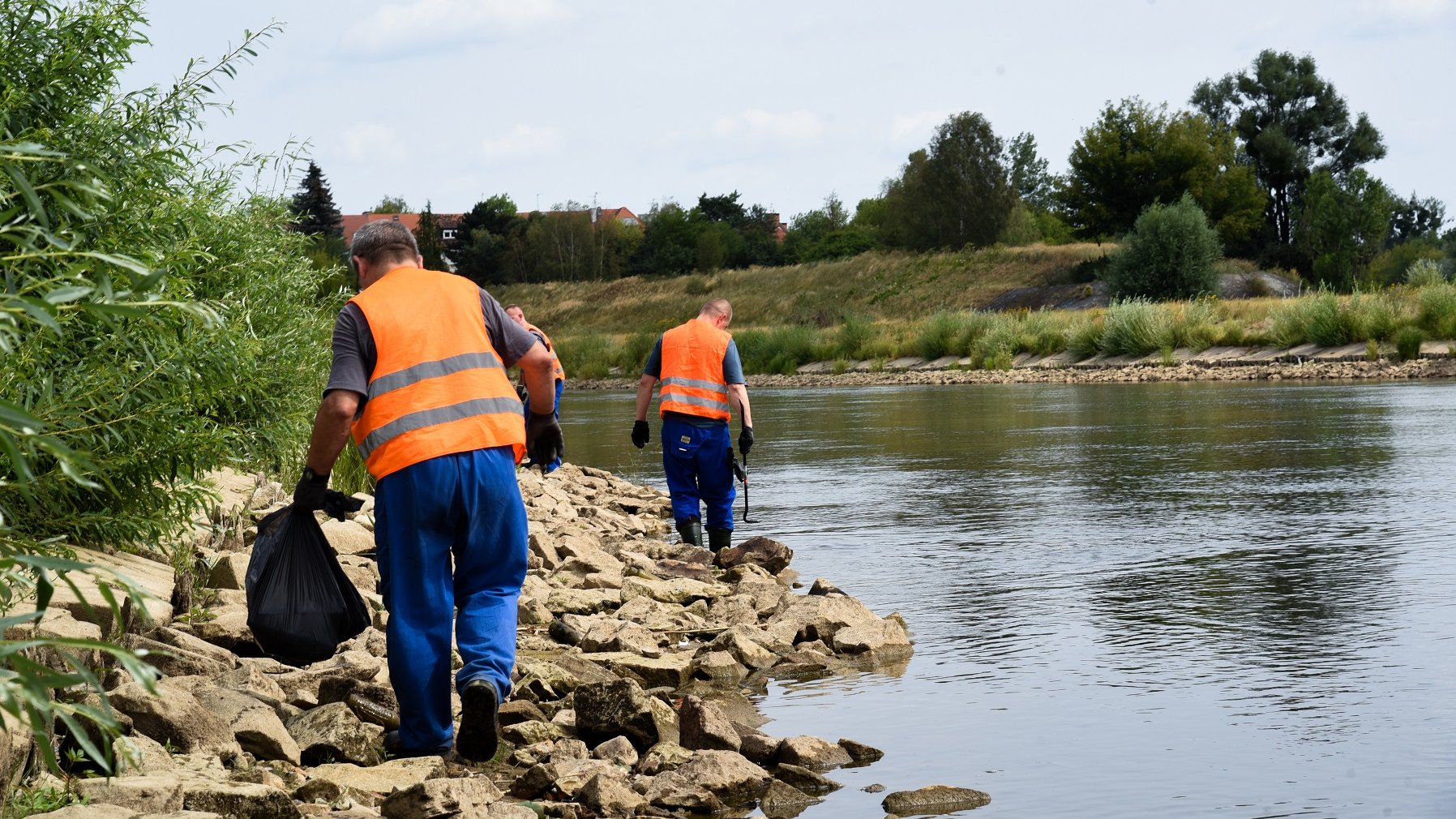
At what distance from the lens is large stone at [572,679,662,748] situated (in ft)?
19.0

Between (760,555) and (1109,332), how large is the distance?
38842 millimetres

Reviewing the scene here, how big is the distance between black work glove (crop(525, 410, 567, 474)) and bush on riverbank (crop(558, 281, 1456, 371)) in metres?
37.0

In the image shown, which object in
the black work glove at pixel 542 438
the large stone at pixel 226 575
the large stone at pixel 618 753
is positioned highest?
the black work glove at pixel 542 438

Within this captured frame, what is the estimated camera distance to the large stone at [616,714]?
5785mm

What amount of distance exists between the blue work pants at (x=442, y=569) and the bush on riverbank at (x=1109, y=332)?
37.8 m

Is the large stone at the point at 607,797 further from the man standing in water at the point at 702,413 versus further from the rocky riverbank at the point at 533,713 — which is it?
the man standing in water at the point at 702,413

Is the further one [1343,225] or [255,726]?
[1343,225]

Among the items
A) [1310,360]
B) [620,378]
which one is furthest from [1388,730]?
[620,378]

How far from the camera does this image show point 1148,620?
815cm

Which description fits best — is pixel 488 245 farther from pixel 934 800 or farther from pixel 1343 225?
pixel 934 800

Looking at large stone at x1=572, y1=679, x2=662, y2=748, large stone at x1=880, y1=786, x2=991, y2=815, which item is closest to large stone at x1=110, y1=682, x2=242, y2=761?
large stone at x1=572, y1=679, x2=662, y2=748

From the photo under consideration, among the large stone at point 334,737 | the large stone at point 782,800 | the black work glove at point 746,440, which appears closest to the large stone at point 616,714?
the large stone at point 782,800

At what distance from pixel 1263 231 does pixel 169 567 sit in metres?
78.1

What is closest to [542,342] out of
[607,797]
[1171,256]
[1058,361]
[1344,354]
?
[607,797]
